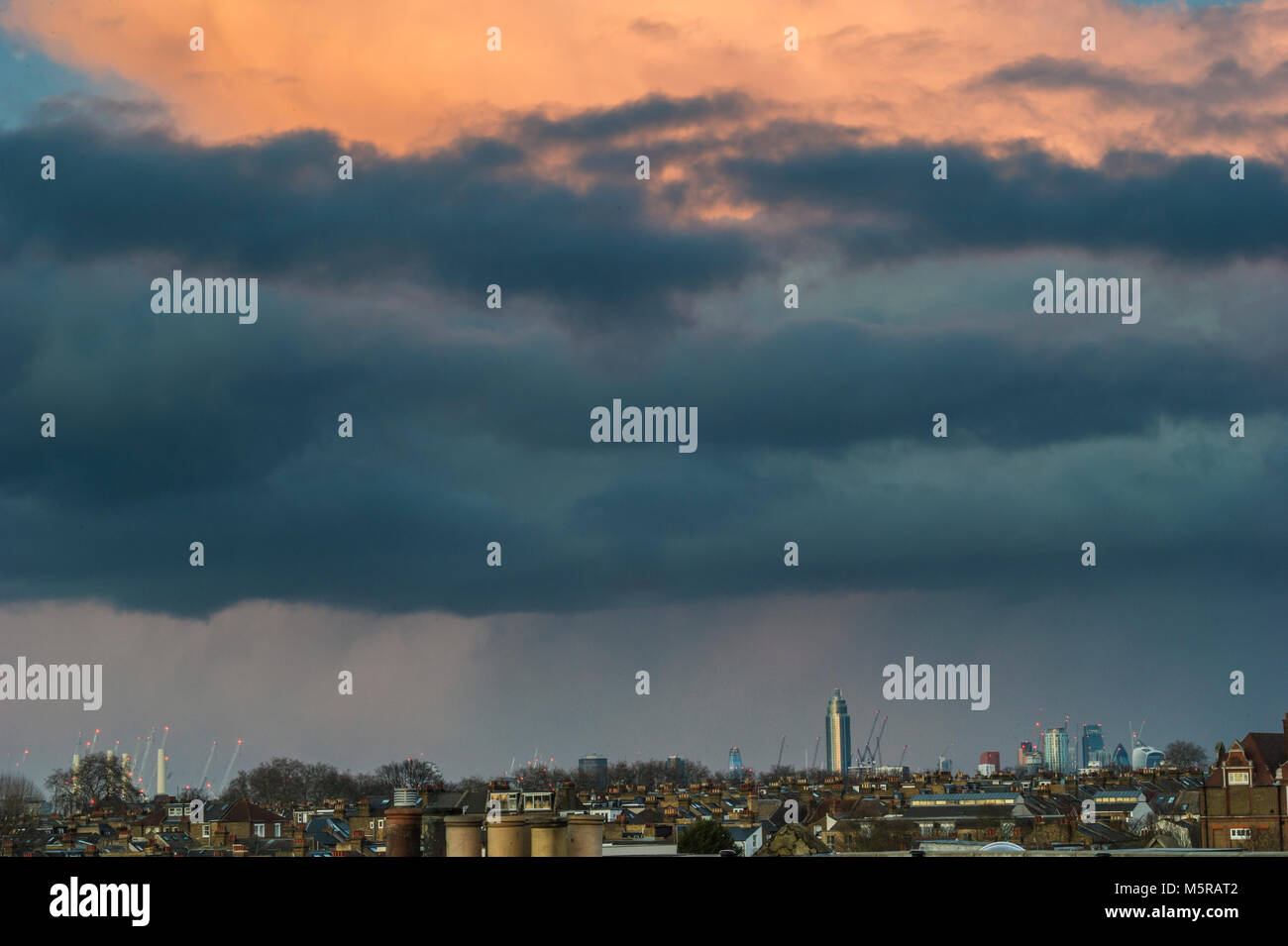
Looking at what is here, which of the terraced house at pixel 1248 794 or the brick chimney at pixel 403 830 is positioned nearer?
the brick chimney at pixel 403 830

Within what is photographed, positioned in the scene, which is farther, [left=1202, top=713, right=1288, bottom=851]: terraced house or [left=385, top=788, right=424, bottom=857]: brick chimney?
[left=1202, top=713, right=1288, bottom=851]: terraced house

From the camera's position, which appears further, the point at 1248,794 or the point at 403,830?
the point at 1248,794

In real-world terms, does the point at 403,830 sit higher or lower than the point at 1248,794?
higher

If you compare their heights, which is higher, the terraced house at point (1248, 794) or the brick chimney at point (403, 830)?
the brick chimney at point (403, 830)

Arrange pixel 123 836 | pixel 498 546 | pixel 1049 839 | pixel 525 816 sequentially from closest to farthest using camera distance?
pixel 525 816, pixel 498 546, pixel 1049 839, pixel 123 836

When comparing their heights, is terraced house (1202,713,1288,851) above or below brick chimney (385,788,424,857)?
below
